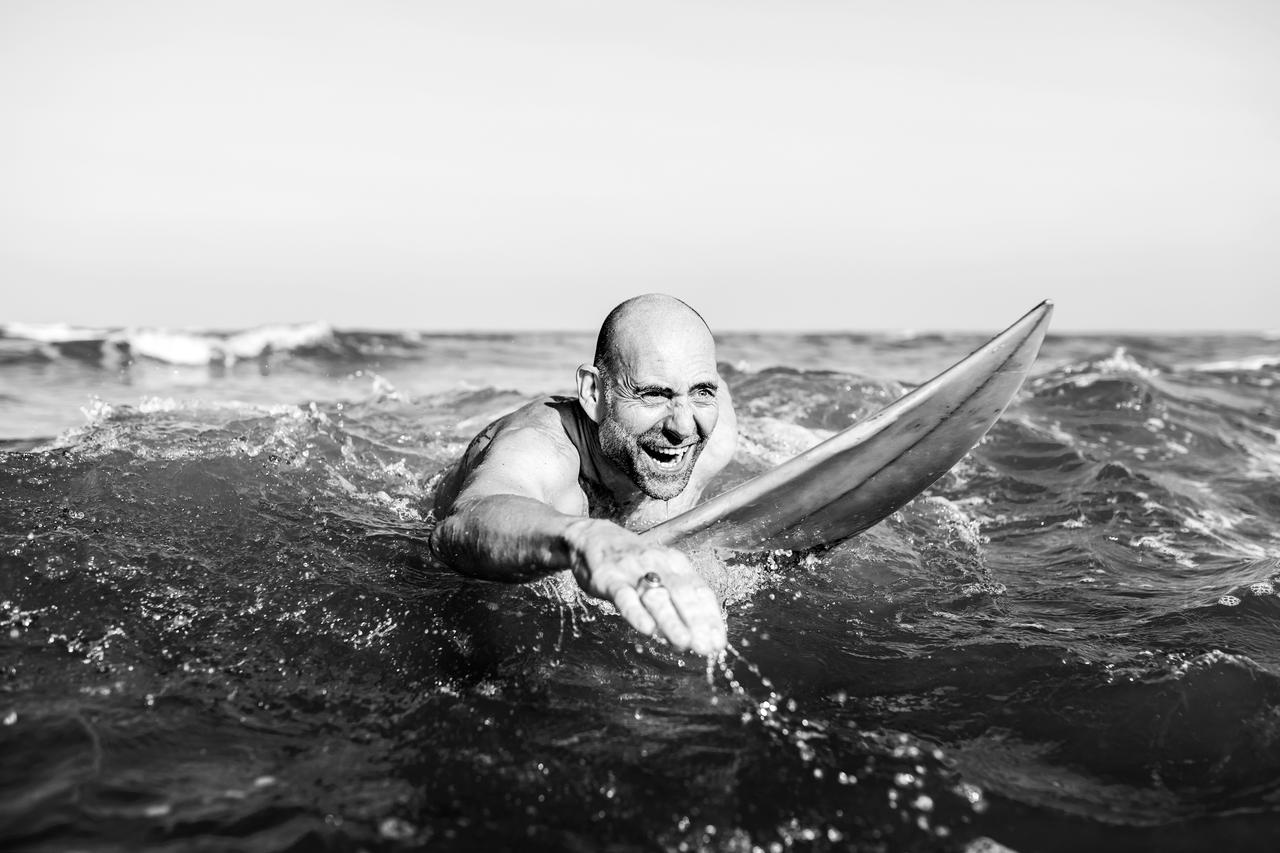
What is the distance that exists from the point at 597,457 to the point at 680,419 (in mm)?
485

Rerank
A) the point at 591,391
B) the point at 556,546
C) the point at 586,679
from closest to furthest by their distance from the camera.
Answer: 1. the point at 556,546
2. the point at 586,679
3. the point at 591,391

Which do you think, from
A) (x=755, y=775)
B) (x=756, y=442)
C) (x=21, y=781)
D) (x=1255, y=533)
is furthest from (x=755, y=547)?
(x=1255, y=533)

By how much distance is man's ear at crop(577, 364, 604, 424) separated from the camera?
3.85 metres

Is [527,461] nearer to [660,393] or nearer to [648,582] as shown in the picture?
[660,393]

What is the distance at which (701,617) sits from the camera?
2.21m

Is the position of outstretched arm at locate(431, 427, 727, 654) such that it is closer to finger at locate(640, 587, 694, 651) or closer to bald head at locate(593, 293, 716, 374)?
finger at locate(640, 587, 694, 651)

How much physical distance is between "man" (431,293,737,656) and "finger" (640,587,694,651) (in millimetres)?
212

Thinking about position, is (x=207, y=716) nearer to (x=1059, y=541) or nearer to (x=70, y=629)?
(x=70, y=629)

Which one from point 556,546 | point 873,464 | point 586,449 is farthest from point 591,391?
point 556,546

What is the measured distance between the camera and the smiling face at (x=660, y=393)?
3.64 meters

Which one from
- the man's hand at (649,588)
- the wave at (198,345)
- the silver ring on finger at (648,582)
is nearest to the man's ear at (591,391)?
the man's hand at (649,588)

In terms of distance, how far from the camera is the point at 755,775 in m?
2.63

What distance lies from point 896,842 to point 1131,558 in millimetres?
3499

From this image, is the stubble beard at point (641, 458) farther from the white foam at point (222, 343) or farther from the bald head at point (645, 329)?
the white foam at point (222, 343)
